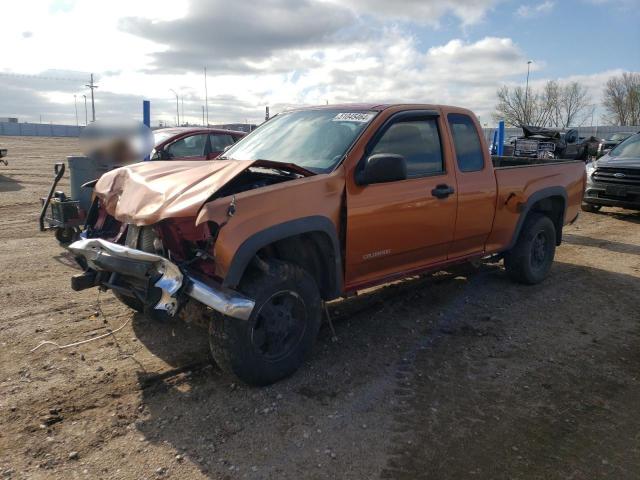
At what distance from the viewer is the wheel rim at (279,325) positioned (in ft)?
11.6

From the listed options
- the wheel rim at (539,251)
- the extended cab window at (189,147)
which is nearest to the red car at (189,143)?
the extended cab window at (189,147)

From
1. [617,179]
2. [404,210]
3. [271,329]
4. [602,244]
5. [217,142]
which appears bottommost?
[602,244]

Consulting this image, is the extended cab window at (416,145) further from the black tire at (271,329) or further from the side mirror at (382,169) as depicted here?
the black tire at (271,329)

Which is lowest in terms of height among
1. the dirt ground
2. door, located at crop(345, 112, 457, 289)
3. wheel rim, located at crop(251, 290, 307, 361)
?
the dirt ground

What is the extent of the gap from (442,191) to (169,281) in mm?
2580

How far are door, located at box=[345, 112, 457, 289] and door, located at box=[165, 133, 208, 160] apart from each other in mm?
5922

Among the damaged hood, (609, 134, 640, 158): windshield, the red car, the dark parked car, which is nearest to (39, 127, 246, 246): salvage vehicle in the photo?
the red car

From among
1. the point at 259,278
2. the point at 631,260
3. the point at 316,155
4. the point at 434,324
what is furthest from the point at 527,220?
the point at 259,278

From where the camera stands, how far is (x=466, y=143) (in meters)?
5.14

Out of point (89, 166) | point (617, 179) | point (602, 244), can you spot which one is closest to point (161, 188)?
point (89, 166)

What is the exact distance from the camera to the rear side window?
4.99 meters

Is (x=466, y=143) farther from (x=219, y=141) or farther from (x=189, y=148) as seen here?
(x=219, y=141)

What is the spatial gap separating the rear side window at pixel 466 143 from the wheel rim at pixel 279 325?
7.49 feet

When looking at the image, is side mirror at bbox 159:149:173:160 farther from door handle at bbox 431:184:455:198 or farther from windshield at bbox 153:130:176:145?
door handle at bbox 431:184:455:198
